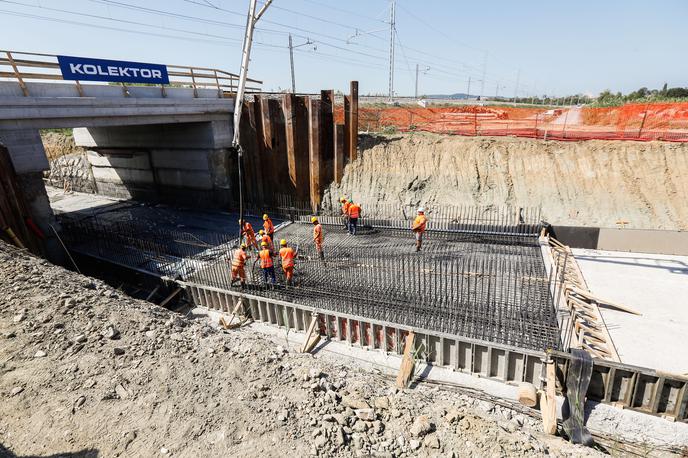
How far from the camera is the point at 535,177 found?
15859mm

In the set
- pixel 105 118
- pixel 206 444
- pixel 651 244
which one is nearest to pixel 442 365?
pixel 206 444

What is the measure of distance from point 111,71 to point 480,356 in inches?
610

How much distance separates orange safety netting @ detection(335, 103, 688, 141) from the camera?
15156 mm

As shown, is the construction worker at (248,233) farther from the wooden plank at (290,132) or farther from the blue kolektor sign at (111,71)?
the blue kolektor sign at (111,71)

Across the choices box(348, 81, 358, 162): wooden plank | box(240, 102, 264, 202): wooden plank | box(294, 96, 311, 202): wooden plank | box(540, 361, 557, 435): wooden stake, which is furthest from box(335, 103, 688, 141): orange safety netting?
box(540, 361, 557, 435): wooden stake

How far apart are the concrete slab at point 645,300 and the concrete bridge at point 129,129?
16375 mm

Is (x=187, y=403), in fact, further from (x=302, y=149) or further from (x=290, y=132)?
(x=302, y=149)

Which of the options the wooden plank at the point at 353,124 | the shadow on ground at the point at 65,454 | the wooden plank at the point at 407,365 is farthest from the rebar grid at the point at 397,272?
the shadow on ground at the point at 65,454

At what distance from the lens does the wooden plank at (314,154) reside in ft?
54.2

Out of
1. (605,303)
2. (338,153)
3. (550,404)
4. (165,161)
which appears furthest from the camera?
(165,161)

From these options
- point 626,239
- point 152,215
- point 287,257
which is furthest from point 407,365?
point 152,215

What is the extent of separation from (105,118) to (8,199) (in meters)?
4.56

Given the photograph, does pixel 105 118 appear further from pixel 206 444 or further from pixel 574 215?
pixel 574 215

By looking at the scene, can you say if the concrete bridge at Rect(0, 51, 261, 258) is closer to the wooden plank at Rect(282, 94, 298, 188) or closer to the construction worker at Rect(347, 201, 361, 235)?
the wooden plank at Rect(282, 94, 298, 188)
